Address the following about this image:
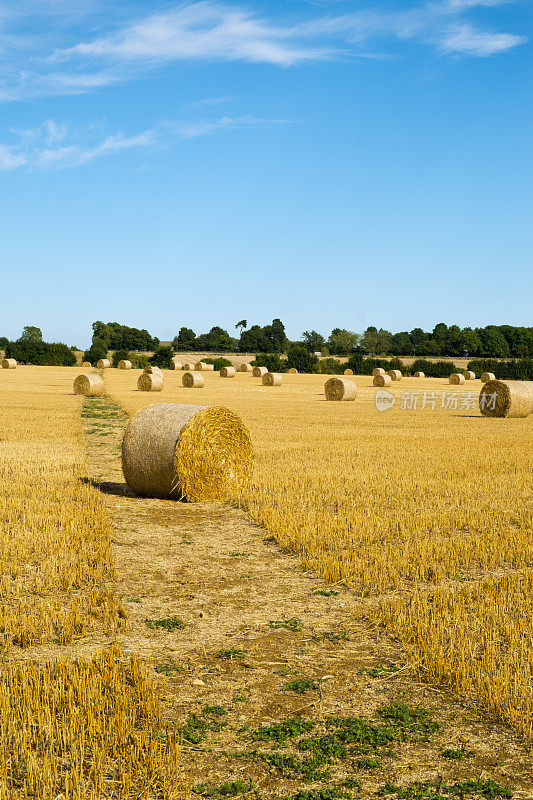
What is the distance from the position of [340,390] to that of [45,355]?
51.7 meters

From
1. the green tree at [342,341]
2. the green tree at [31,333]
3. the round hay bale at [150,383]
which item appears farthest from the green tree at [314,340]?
the round hay bale at [150,383]

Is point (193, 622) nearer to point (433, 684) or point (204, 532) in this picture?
point (433, 684)

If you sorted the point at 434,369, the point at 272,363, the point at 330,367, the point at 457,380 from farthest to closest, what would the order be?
the point at 330,367 → the point at 272,363 → the point at 434,369 → the point at 457,380

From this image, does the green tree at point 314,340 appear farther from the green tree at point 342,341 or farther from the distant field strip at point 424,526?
the distant field strip at point 424,526

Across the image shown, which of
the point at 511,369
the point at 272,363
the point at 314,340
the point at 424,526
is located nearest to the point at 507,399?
the point at 424,526

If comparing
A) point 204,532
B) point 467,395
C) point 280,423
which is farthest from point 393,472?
point 467,395

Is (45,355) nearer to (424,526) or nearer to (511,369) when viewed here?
(511,369)

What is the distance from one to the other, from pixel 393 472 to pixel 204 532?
5603 mm

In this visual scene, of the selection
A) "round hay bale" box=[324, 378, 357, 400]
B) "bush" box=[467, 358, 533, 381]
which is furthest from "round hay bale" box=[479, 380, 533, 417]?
"bush" box=[467, 358, 533, 381]

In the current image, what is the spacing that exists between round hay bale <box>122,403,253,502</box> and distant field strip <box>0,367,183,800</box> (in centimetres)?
107

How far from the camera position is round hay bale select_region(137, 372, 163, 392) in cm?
4106

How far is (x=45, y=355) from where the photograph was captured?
81.7 metres

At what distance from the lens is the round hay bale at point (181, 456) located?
12.3m

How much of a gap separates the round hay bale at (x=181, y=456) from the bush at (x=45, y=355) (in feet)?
233
